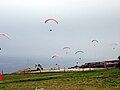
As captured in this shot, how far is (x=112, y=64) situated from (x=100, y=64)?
709cm

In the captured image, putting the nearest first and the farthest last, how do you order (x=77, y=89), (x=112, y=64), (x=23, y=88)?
(x=77, y=89)
(x=23, y=88)
(x=112, y=64)

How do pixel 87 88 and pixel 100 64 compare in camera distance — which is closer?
pixel 87 88

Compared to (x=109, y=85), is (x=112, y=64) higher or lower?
higher

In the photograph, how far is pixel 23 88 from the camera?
148 ft

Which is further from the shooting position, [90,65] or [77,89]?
[90,65]

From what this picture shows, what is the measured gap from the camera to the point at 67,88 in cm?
4312

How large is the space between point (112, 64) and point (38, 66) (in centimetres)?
2047

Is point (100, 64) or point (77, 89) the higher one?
point (100, 64)

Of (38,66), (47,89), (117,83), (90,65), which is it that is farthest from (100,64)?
(47,89)

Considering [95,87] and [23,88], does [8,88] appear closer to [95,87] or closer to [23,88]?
[23,88]

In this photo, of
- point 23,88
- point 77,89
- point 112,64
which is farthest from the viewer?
point 112,64

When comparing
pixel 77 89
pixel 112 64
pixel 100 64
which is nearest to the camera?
pixel 77 89

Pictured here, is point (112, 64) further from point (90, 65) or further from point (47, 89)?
point (47, 89)

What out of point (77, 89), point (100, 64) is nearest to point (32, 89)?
point (77, 89)
